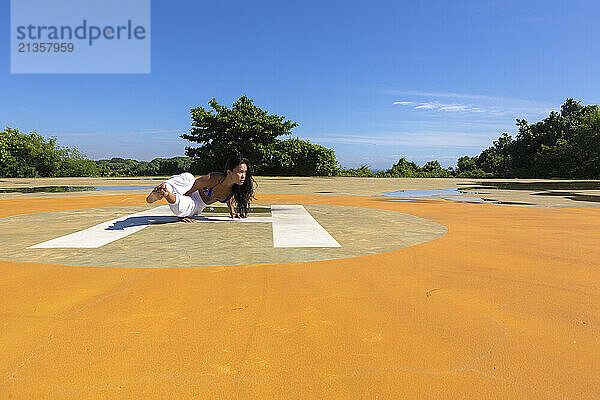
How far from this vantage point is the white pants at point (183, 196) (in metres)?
5.43

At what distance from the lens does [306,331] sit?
208cm

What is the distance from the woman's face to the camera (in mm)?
5664

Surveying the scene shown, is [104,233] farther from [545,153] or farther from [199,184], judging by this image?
[545,153]

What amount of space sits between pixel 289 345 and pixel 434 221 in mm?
5091

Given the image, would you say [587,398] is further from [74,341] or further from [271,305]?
[74,341]

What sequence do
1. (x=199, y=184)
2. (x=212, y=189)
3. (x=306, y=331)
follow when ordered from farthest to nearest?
1. (x=212, y=189)
2. (x=199, y=184)
3. (x=306, y=331)

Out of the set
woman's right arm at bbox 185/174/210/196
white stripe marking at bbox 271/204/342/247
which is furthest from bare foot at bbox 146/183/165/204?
white stripe marking at bbox 271/204/342/247

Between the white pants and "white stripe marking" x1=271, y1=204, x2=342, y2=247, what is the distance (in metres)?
1.38

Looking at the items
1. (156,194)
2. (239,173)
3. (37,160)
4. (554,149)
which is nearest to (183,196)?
(156,194)

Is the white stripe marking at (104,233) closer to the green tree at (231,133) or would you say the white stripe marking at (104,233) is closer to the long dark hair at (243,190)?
the long dark hair at (243,190)

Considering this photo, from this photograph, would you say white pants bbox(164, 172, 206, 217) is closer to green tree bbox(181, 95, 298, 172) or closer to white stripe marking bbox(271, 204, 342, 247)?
white stripe marking bbox(271, 204, 342, 247)

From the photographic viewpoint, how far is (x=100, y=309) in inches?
92.7

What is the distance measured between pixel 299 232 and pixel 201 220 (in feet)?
6.40

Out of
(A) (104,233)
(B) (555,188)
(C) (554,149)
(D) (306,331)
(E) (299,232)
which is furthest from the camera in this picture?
(C) (554,149)
